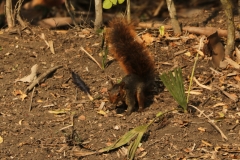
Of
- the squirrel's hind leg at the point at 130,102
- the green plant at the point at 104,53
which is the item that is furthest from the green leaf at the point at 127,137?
the green plant at the point at 104,53

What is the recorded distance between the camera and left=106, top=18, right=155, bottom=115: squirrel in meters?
5.42

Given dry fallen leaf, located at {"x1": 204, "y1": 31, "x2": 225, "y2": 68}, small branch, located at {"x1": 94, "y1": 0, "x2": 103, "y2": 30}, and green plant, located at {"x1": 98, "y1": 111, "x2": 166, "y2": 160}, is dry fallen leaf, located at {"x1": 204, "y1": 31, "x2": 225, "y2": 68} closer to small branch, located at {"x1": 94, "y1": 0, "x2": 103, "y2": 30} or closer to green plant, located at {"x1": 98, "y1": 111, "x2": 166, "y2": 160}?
small branch, located at {"x1": 94, "y1": 0, "x2": 103, "y2": 30}

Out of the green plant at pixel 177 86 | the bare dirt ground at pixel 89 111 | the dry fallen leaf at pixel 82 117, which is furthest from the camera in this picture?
the dry fallen leaf at pixel 82 117

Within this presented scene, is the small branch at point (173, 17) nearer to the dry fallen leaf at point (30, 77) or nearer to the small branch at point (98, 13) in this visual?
the small branch at point (98, 13)

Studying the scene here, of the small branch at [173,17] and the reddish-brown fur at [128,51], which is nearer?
A: the reddish-brown fur at [128,51]

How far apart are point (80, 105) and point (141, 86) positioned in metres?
0.63

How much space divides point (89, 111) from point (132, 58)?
0.69 m

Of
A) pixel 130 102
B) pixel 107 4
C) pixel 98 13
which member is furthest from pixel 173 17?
pixel 130 102

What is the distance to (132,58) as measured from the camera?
5.63m

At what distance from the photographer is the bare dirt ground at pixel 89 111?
4910mm

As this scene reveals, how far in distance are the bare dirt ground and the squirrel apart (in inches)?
7.6

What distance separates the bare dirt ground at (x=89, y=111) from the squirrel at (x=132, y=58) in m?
0.19

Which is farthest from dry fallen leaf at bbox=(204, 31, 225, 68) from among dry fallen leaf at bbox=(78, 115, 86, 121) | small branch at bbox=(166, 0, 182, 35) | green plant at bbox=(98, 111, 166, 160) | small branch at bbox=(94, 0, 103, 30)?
dry fallen leaf at bbox=(78, 115, 86, 121)

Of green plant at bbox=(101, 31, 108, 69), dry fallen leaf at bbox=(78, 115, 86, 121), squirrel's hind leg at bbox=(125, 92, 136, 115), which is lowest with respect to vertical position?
dry fallen leaf at bbox=(78, 115, 86, 121)
